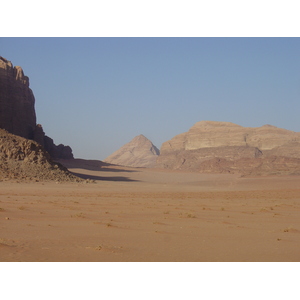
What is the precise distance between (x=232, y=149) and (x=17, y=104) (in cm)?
6640

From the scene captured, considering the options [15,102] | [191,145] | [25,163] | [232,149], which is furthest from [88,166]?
[191,145]

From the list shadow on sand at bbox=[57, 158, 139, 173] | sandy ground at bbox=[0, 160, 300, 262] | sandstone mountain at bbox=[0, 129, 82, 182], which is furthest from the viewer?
shadow on sand at bbox=[57, 158, 139, 173]

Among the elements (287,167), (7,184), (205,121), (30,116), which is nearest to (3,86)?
(30,116)

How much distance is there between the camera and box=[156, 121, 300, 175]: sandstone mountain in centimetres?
8444

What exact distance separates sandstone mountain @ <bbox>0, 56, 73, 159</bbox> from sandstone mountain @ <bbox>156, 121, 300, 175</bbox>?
40.1m

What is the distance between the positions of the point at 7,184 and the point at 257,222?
71.8 ft

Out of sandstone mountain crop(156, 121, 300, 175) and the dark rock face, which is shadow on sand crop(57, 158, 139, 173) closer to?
the dark rock face

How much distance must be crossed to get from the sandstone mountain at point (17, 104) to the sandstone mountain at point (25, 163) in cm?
2608

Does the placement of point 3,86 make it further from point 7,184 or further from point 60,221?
point 60,221

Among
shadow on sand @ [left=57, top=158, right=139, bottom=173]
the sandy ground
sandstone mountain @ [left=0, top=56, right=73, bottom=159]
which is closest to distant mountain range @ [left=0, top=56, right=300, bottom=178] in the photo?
sandstone mountain @ [left=0, top=56, right=73, bottom=159]

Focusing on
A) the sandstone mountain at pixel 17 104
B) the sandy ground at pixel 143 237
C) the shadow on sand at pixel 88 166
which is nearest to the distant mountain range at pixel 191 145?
the sandstone mountain at pixel 17 104

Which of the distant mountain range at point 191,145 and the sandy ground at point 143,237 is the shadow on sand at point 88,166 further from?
the sandy ground at point 143,237

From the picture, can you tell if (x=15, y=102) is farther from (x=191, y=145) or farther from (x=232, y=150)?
(x=191, y=145)

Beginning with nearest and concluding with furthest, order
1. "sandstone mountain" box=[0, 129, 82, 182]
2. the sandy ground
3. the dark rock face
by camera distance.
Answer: the sandy ground
"sandstone mountain" box=[0, 129, 82, 182]
the dark rock face
